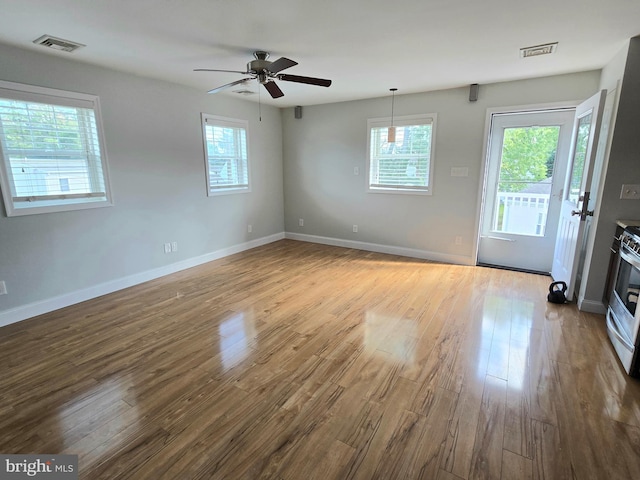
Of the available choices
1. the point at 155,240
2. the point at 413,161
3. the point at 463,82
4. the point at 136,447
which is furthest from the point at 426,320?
the point at 155,240

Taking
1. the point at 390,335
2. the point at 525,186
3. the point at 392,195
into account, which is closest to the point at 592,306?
the point at 525,186

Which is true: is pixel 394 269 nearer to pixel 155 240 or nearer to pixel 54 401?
pixel 155 240

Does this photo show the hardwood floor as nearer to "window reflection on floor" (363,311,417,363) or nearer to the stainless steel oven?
"window reflection on floor" (363,311,417,363)

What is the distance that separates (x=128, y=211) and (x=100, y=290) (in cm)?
97

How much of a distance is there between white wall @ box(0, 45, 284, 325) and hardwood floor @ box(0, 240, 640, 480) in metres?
0.37

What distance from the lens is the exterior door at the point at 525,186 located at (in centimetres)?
414

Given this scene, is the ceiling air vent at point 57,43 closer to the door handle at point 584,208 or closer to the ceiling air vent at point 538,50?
the ceiling air vent at point 538,50

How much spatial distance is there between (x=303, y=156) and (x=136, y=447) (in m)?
5.09

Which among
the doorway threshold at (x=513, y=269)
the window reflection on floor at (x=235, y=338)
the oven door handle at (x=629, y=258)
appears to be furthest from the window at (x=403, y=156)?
the window reflection on floor at (x=235, y=338)

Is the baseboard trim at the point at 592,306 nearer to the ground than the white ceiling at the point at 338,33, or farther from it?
nearer to the ground

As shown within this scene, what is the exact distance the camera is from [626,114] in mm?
2850

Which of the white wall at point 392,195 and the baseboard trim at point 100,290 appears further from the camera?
the white wall at point 392,195

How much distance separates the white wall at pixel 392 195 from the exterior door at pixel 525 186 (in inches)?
9.3

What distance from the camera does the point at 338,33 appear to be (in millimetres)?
2637
